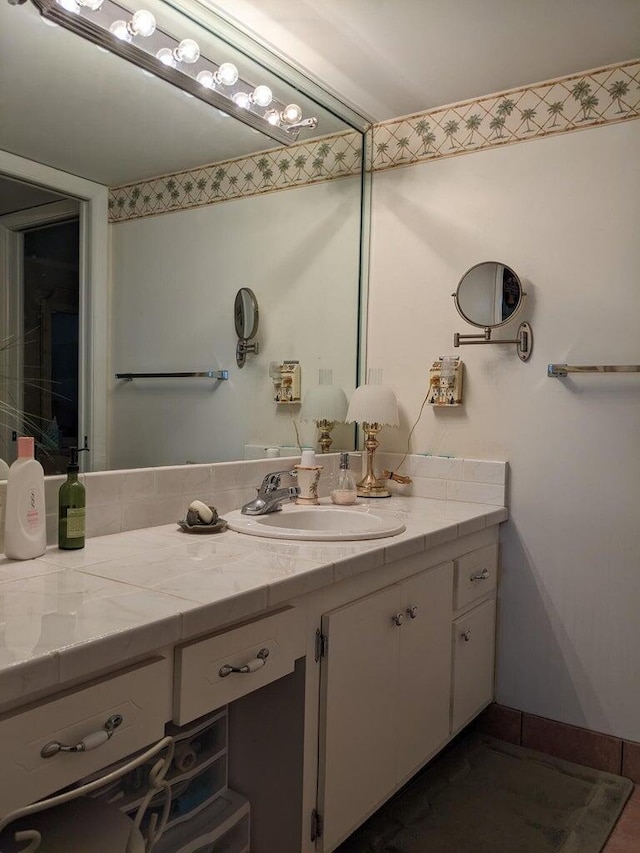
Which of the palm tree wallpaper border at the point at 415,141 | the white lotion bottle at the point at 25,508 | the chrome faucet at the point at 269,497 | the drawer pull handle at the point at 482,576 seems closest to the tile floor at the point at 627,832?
the drawer pull handle at the point at 482,576

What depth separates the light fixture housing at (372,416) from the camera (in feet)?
7.36

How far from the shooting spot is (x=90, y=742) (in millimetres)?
891

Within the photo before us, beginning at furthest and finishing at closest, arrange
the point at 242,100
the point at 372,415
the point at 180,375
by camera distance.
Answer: the point at 372,415
the point at 242,100
the point at 180,375

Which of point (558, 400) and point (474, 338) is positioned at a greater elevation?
point (474, 338)

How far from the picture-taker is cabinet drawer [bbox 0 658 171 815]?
820mm

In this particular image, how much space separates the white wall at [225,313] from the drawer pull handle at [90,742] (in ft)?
2.51

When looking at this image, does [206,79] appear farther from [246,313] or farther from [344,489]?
[344,489]

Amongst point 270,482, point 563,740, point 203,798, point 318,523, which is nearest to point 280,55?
point 270,482

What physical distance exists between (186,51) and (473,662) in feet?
6.25

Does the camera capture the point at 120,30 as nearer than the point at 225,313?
Yes

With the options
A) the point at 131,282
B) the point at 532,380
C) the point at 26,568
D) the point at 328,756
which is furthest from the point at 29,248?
the point at 532,380

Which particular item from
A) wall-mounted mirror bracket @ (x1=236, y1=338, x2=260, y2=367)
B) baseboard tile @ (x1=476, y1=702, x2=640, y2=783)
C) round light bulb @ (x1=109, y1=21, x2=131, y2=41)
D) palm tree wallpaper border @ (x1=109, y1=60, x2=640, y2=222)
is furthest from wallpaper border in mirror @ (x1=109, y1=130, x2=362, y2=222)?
baseboard tile @ (x1=476, y1=702, x2=640, y2=783)

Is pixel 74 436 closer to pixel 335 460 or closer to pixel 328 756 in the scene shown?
pixel 328 756

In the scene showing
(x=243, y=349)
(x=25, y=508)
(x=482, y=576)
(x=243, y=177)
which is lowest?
(x=482, y=576)
